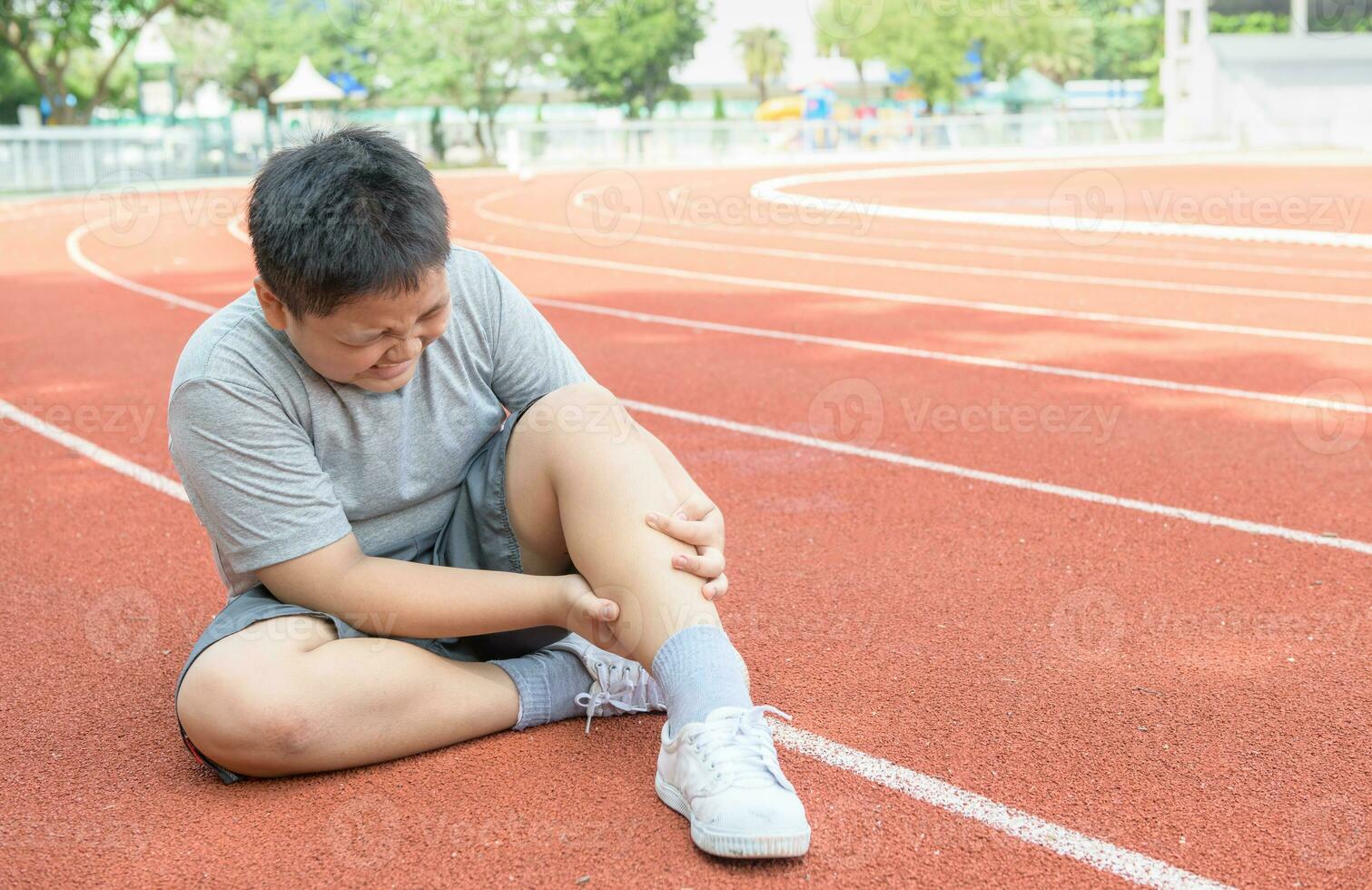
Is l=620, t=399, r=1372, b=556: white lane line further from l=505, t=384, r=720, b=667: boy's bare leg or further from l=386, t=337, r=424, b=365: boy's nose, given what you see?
l=386, t=337, r=424, b=365: boy's nose

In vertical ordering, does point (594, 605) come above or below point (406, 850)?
above

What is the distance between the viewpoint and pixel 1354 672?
10.6 feet

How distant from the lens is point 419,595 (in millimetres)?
2648

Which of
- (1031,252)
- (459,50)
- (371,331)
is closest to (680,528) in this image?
(371,331)

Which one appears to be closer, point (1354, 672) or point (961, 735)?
point (961, 735)

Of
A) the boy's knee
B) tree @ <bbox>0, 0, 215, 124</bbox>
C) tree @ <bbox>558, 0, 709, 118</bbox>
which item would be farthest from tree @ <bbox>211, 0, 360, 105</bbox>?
the boy's knee

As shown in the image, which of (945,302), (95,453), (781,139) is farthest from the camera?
(781,139)

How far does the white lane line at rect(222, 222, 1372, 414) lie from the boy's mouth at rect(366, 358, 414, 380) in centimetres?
515

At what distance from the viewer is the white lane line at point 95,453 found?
5.27 metres

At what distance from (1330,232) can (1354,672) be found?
41.2 feet

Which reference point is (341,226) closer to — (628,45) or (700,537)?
(700,537)

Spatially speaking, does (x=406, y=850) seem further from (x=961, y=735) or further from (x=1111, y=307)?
(x=1111, y=307)

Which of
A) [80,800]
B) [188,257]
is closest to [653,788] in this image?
[80,800]

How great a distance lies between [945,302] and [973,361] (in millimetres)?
2564
